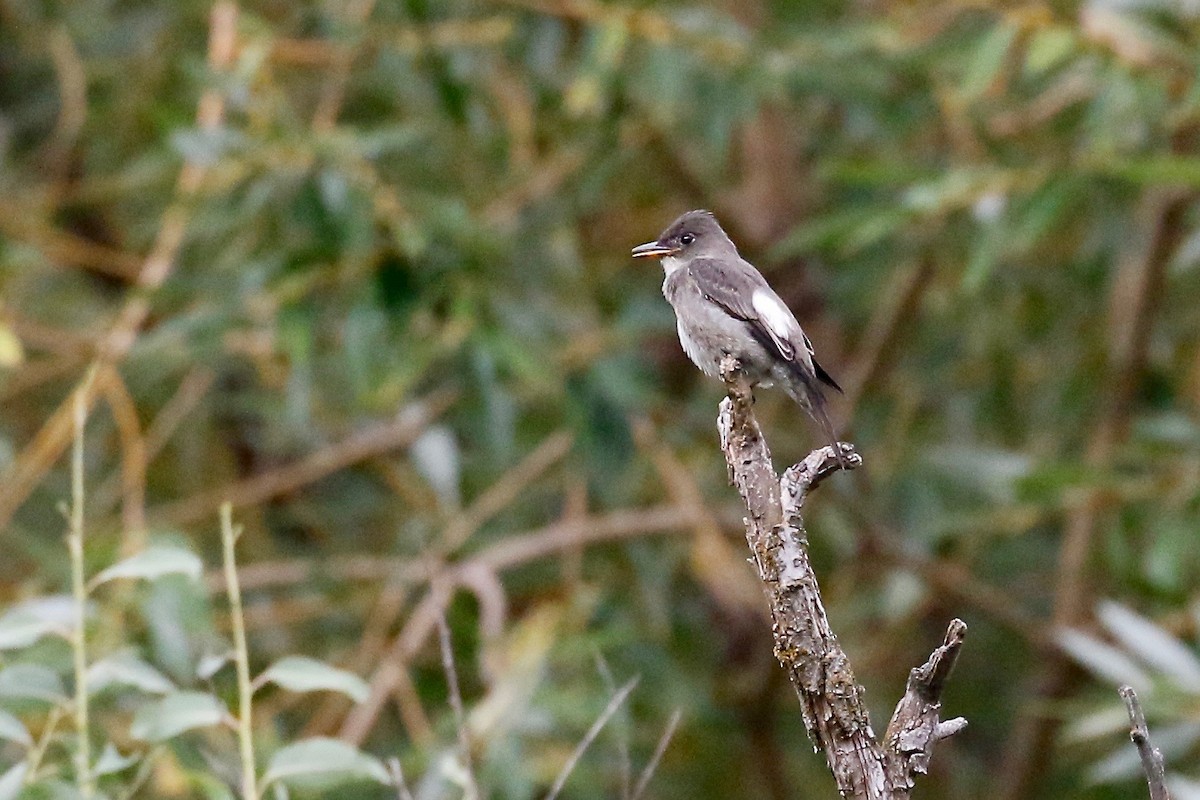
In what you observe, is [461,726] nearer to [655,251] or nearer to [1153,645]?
[655,251]

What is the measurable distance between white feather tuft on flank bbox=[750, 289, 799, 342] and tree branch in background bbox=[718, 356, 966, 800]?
135 centimetres

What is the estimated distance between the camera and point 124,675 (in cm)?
292

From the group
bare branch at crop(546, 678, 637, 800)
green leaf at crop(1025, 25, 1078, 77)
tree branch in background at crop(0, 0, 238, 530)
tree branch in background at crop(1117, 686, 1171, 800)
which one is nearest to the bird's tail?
bare branch at crop(546, 678, 637, 800)

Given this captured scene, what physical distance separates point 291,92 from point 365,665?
2.96 meters

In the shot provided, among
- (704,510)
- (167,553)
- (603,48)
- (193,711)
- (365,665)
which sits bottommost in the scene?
(193,711)

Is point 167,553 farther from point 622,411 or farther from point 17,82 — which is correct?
point 17,82

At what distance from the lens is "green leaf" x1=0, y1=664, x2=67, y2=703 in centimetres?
287

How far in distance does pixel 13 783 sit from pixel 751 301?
2203mm

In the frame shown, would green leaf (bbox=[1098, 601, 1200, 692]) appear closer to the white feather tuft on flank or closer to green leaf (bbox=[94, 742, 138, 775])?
the white feather tuft on flank

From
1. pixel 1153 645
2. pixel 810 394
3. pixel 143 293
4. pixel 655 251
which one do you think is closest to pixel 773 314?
pixel 810 394

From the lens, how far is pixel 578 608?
578 cm

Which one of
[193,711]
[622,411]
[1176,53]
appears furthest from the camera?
[622,411]

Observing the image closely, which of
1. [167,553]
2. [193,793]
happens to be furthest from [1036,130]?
[167,553]

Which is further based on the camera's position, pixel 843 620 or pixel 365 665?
pixel 843 620
